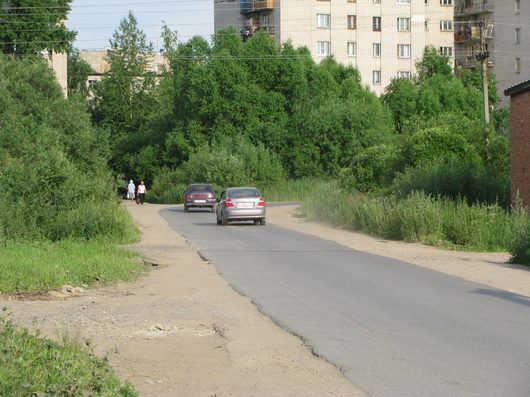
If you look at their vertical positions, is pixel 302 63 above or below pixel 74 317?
above

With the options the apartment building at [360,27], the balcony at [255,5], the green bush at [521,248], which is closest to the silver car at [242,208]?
the green bush at [521,248]

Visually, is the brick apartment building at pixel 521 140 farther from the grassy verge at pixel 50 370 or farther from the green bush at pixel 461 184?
the grassy verge at pixel 50 370

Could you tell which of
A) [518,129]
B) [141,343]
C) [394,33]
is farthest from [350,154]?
[141,343]

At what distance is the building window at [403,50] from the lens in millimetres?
93000

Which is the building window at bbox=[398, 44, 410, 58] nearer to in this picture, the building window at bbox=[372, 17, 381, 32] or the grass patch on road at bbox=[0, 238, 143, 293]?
the building window at bbox=[372, 17, 381, 32]

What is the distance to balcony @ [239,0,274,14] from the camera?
8956cm

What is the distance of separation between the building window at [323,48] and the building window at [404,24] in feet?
24.5

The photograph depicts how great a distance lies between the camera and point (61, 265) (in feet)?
56.0

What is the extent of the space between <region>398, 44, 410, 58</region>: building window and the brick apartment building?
213ft

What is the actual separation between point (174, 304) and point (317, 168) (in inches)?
2420

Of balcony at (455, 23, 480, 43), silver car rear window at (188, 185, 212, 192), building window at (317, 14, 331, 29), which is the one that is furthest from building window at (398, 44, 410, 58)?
silver car rear window at (188, 185, 212, 192)

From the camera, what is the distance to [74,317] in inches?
478

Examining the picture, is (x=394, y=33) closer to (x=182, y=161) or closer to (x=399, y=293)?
(x=182, y=161)

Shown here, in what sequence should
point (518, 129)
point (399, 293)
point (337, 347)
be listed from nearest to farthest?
point (337, 347)
point (399, 293)
point (518, 129)
